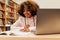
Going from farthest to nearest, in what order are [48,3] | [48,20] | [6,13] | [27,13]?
[6,13]
[48,3]
[27,13]
[48,20]

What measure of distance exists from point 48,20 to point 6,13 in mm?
3343

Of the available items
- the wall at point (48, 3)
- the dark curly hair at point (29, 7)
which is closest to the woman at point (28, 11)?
the dark curly hair at point (29, 7)

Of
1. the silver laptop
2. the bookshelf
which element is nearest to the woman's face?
the silver laptop

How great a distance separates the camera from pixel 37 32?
87cm

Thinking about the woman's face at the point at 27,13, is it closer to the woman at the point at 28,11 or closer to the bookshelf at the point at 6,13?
the woman at the point at 28,11

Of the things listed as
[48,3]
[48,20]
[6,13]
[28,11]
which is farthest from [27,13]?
[6,13]

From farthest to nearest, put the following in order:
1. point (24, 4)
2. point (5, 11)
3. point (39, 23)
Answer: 1. point (5, 11)
2. point (24, 4)
3. point (39, 23)

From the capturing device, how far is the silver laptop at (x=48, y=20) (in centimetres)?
86

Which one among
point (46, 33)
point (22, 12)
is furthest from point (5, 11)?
point (46, 33)

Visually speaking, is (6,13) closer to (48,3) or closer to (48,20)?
(48,3)

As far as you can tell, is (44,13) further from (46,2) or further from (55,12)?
(46,2)

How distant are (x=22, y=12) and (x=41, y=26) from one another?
780 mm

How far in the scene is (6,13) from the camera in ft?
13.4

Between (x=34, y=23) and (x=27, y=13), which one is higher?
(x=27, y=13)
